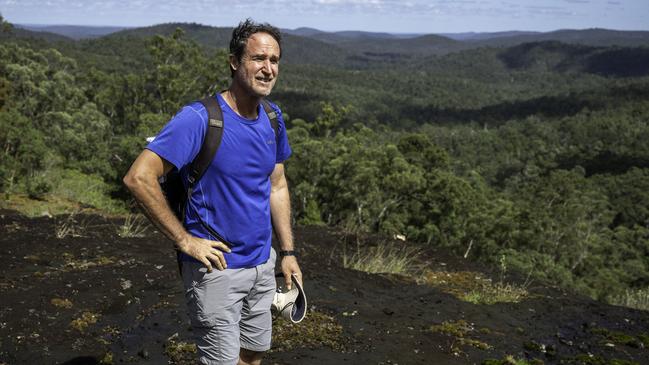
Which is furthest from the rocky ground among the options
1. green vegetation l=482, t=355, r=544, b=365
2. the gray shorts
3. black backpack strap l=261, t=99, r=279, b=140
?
black backpack strap l=261, t=99, r=279, b=140

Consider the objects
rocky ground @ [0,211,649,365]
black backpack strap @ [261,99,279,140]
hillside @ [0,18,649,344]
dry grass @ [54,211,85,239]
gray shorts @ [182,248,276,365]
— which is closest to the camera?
gray shorts @ [182,248,276,365]

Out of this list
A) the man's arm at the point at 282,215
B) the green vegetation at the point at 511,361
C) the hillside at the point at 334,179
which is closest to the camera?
the man's arm at the point at 282,215

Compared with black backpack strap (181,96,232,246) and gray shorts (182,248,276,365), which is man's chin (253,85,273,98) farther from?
gray shorts (182,248,276,365)

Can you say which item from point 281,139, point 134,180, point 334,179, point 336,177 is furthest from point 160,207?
point 334,179

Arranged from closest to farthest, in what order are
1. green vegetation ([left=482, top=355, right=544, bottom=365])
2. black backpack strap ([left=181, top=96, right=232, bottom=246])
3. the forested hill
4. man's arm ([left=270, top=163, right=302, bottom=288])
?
black backpack strap ([left=181, top=96, right=232, bottom=246])
man's arm ([left=270, top=163, right=302, bottom=288])
green vegetation ([left=482, top=355, right=544, bottom=365])
the forested hill

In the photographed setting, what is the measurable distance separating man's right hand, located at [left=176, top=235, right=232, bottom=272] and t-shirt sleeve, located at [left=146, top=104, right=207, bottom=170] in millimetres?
296

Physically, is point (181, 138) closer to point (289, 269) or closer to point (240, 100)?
point (240, 100)

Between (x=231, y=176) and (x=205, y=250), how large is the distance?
0.30m

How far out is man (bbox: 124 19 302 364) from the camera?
2.21 m

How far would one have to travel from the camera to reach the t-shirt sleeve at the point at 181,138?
2.14 metres

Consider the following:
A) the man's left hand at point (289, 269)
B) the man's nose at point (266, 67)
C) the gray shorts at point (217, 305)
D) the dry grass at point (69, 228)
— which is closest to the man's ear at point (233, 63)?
the man's nose at point (266, 67)

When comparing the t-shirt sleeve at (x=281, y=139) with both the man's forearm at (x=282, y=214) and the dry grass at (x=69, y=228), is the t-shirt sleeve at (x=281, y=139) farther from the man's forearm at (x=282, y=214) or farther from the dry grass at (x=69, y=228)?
the dry grass at (x=69, y=228)

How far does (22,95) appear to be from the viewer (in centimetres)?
3084

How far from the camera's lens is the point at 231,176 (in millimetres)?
2314
